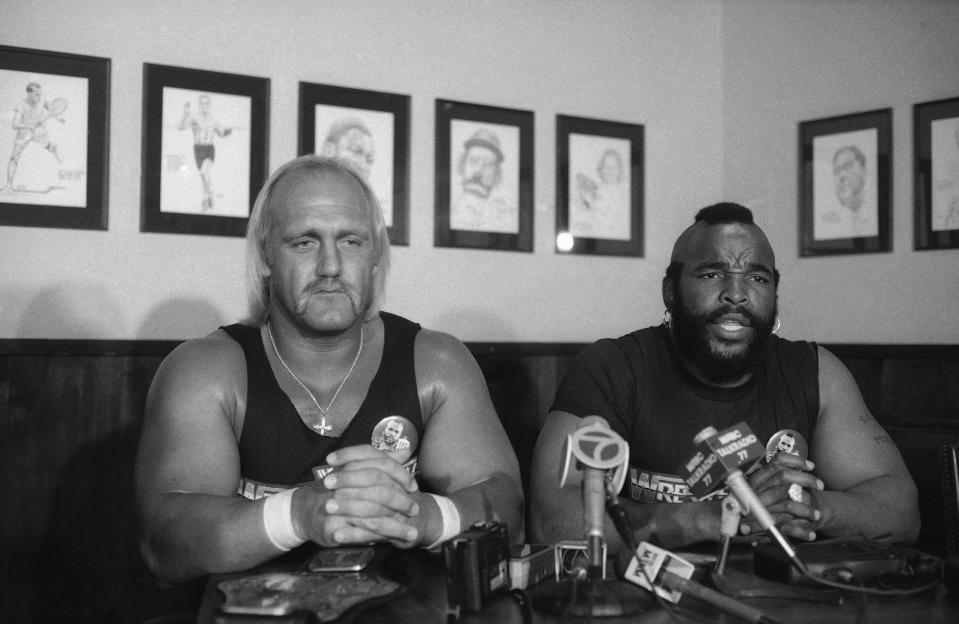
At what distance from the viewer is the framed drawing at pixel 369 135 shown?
3355 mm

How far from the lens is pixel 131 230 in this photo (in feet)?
10.1

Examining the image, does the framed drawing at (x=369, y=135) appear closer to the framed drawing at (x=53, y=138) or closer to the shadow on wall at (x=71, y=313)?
the framed drawing at (x=53, y=138)

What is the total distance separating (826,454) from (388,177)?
1.96 m

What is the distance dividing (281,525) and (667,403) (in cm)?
105

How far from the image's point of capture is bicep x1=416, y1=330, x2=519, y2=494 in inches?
77.7

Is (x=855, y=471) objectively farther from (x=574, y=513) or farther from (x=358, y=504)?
(x=358, y=504)

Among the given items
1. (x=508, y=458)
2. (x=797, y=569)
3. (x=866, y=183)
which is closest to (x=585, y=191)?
(x=866, y=183)

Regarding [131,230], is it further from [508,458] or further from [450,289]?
[508,458]

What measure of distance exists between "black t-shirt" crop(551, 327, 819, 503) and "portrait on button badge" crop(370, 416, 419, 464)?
0.39m

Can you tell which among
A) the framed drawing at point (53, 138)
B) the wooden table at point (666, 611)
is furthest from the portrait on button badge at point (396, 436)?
the framed drawing at point (53, 138)

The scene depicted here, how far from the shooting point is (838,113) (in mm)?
3674

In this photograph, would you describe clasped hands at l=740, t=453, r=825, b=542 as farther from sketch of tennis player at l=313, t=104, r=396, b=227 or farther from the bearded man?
sketch of tennis player at l=313, t=104, r=396, b=227

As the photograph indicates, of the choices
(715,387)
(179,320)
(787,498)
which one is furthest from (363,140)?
(787,498)

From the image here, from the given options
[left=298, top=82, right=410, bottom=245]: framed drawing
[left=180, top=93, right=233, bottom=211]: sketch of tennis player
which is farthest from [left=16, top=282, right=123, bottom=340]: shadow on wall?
[left=298, top=82, right=410, bottom=245]: framed drawing
